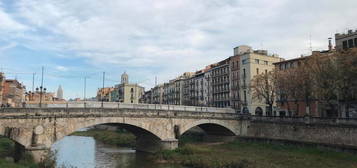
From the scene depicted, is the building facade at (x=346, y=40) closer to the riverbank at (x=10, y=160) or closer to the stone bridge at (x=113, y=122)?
the stone bridge at (x=113, y=122)

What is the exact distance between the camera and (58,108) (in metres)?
37.3

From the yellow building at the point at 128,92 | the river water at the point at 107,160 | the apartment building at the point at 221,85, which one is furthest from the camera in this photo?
the yellow building at the point at 128,92

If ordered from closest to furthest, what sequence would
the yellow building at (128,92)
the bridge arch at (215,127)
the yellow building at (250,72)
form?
the bridge arch at (215,127) < the yellow building at (250,72) < the yellow building at (128,92)

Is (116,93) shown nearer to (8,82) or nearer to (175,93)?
(175,93)

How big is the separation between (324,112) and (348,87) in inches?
736

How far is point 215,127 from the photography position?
6266cm

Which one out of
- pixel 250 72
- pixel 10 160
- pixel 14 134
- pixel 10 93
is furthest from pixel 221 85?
pixel 10 93

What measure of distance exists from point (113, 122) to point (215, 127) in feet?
85.3

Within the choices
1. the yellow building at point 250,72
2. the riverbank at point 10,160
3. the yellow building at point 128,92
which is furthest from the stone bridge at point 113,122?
the yellow building at point 128,92

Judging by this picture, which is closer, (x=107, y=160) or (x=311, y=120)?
(x=107, y=160)

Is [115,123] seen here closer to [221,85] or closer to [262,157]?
[262,157]

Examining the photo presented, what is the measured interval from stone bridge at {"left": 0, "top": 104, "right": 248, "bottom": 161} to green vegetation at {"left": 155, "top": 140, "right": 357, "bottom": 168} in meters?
5.00

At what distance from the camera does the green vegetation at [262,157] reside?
35.9m

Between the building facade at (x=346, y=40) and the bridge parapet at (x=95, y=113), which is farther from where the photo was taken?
the building facade at (x=346, y=40)
